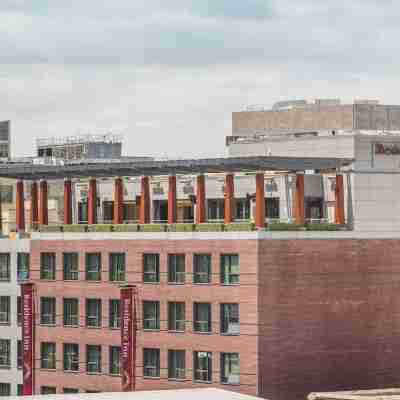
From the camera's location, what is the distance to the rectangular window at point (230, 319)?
115625 mm

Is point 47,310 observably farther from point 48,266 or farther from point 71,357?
point 71,357

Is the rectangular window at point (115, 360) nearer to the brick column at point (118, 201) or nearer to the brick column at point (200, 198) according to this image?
the brick column at point (118, 201)

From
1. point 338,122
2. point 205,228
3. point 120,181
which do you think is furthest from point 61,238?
point 338,122

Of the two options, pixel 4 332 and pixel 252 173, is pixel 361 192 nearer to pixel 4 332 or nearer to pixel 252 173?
pixel 252 173

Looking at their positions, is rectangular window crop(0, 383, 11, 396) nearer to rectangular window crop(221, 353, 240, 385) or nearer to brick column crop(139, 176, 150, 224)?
brick column crop(139, 176, 150, 224)

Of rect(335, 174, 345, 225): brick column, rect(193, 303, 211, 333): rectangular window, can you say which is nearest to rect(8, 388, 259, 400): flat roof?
rect(193, 303, 211, 333): rectangular window

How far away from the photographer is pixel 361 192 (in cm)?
12019

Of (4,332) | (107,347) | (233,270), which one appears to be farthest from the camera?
(4,332)

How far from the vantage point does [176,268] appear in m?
120

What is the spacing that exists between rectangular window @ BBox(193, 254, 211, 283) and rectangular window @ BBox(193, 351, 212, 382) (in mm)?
5101

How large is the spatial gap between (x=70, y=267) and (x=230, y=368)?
1762 cm

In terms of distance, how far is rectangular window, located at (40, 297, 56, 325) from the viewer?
12825 cm

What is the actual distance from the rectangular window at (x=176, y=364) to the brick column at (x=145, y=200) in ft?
35.2

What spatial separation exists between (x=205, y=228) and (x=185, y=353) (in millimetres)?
8938
